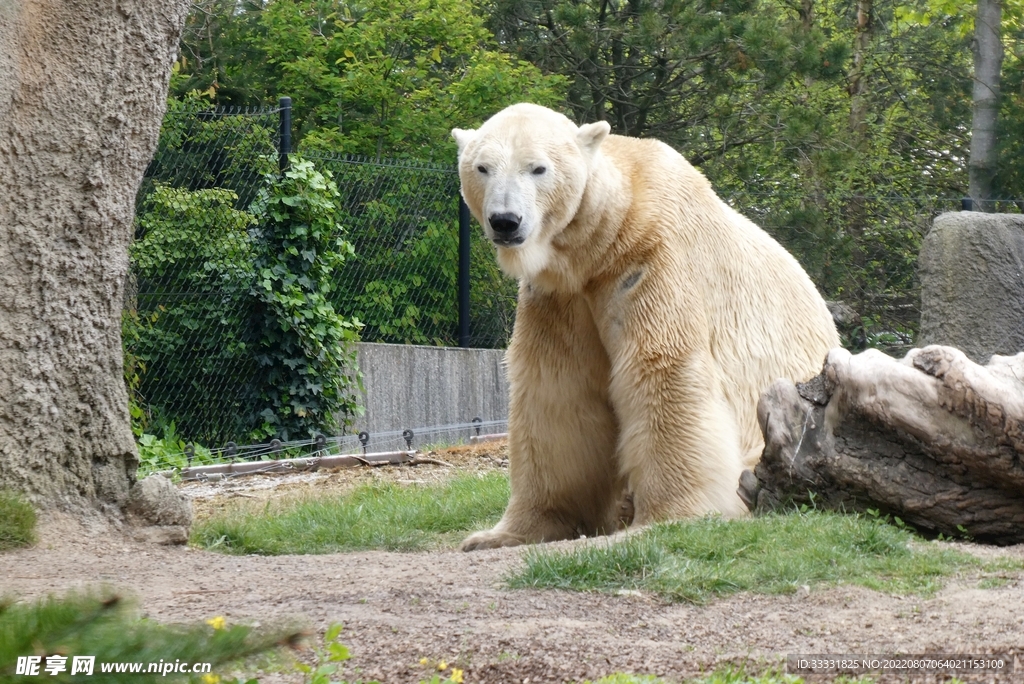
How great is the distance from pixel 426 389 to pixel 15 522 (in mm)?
6620

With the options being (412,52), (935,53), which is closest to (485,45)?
(412,52)

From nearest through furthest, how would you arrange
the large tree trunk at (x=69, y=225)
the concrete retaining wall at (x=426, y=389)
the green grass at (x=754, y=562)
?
the green grass at (x=754, y=562), the large tree trunk at (x=69, y=225), the concrete retaining wall at (x=426, y=389)

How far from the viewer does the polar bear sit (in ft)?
16.7

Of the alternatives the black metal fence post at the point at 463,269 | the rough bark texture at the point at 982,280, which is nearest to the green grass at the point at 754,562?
the black metal fence post at the point at 463,269

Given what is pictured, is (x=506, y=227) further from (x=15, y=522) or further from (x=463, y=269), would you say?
(x=463, y=269)

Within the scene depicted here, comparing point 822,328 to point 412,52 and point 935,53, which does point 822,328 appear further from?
point 935,53

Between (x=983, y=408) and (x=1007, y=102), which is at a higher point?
(x=1007, y=102)

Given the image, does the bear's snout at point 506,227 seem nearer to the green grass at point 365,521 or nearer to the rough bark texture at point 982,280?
the green grass at point 365,521

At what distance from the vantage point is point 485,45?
636 inches

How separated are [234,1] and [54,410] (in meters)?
13.8

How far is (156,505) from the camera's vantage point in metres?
4.90

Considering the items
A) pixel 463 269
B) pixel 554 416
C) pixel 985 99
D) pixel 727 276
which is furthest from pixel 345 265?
pixel 985 99

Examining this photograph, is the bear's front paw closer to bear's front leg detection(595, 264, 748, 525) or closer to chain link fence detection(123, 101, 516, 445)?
bear's front leg detection(595, 264, 748, 525)

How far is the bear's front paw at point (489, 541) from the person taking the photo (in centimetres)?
526
